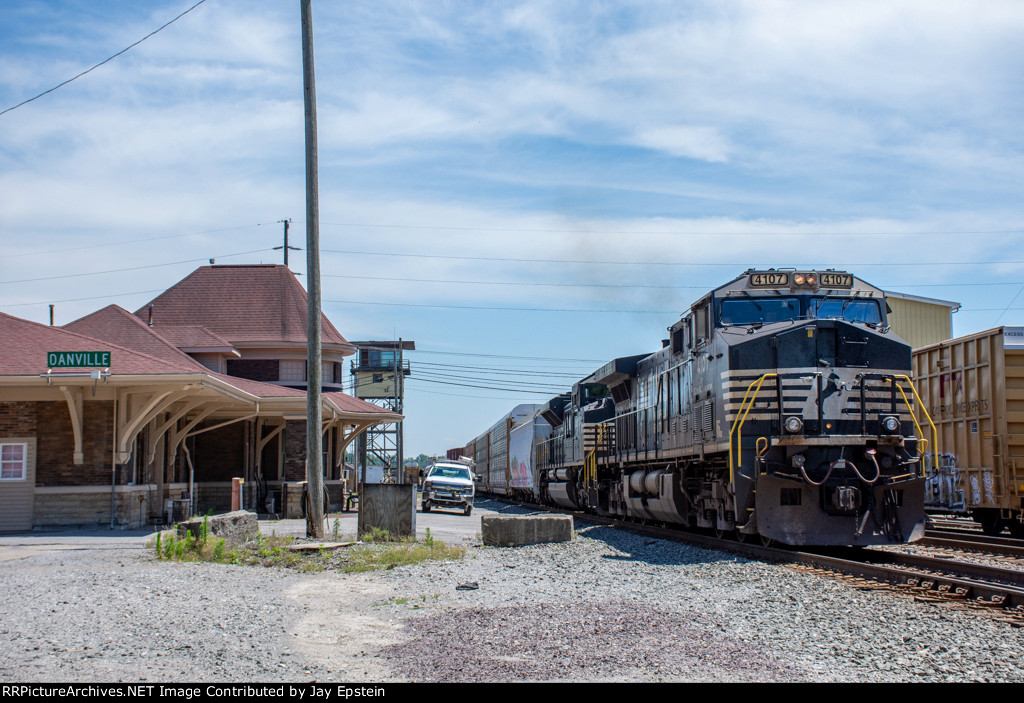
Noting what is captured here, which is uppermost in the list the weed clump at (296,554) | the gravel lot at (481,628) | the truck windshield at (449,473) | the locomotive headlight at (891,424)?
the locomotive headlight at (891,424)

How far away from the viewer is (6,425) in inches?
703

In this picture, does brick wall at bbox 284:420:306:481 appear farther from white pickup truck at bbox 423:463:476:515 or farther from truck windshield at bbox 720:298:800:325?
truck windshield at bbox 720:298:800:325

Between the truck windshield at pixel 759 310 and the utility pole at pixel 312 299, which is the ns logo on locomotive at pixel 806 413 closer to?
the truck windshield at pixel 759 310

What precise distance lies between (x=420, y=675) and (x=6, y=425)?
15070mm

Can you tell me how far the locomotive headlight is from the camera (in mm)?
11664


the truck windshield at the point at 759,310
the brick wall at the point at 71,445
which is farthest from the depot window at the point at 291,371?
the truck windshield at the point at 759,310

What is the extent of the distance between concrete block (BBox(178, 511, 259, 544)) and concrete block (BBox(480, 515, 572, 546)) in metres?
3.62

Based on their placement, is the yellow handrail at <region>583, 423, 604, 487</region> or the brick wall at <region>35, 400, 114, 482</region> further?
the yellow handrail at <region>583, 423, 604, 487</region>

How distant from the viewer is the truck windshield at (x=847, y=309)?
12758 mm

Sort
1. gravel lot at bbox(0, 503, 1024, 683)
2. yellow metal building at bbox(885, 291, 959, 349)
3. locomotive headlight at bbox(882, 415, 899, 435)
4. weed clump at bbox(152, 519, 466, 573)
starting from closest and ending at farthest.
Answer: gravel lot at bbox(0, 503, 1024, 683), locomotive headlight at bbox(882, 415, 899, 435), weed clump at bbox(152, 519, 466, 573), yellow metal building at bbox(885, 291, 959, 349)

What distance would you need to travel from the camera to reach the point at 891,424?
11664mm

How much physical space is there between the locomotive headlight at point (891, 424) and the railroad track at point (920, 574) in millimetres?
1575

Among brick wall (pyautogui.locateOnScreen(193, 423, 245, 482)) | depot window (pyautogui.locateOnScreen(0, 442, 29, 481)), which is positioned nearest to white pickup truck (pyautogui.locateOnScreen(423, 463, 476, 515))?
brick wall (pyautogui.locateOnScreen(193, 423, 245, 482))

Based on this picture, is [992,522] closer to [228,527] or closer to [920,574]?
[920,574]
